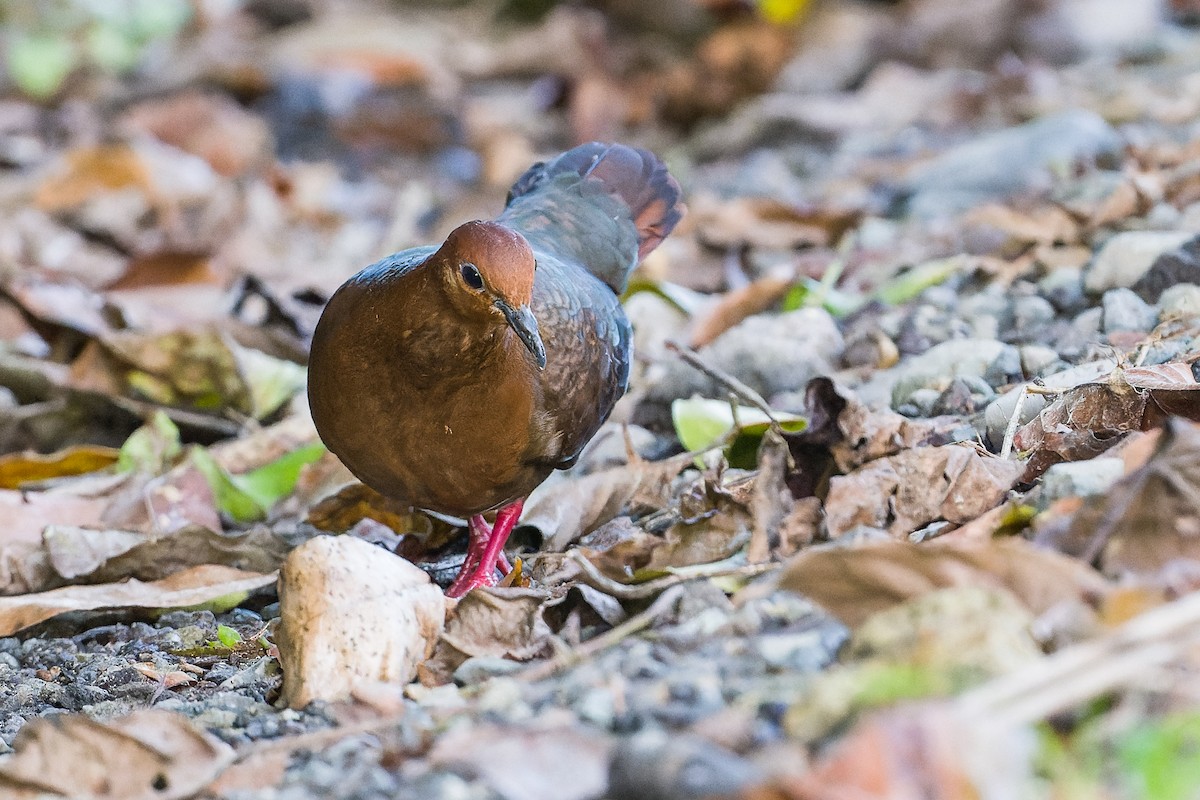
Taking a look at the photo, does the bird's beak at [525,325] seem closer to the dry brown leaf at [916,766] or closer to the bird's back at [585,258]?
the bird's back at [585,258]

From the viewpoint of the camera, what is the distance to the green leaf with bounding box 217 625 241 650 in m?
3.68

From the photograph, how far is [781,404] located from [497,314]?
140 centimetres

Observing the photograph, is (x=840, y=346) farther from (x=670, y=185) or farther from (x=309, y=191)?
(x=309, y=191)

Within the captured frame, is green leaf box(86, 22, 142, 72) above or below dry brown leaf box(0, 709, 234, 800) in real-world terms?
below

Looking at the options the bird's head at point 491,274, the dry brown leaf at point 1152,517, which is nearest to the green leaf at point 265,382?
the bird's head at point 491,274

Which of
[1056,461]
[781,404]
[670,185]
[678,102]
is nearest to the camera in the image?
[1056,461]

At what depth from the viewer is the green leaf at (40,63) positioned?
34.8ft

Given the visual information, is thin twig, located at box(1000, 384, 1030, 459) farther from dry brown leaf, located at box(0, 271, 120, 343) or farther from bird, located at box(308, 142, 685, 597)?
dry brown leaf, located at box(0, 271, 120, 343)

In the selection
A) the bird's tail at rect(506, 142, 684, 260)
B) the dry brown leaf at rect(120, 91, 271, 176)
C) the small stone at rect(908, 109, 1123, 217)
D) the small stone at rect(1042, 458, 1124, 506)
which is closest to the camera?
the small stone at rect(1042, 458, 1124, 506)

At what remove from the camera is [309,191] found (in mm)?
9336

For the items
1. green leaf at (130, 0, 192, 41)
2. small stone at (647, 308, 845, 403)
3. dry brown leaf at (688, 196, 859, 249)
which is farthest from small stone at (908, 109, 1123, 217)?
green leaf at (130, 0, 192, 41)

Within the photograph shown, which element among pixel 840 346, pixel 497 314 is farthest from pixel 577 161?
pixel 497 314

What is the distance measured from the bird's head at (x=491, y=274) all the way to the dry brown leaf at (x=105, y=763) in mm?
1556

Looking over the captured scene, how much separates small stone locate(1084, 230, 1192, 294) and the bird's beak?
228 centimetres
